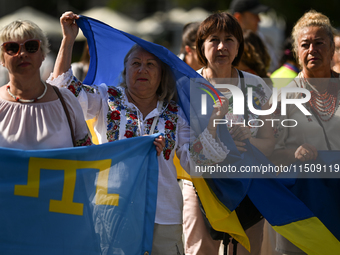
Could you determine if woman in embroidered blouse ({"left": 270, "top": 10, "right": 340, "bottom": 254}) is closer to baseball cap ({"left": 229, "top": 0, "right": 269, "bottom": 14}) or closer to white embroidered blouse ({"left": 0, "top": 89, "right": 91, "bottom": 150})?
white embroidered blouse ({"left": 0, "top": 89, "right": 91, "bottom": 150})

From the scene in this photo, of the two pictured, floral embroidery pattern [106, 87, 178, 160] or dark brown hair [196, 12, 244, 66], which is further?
dark brown hair [196, 12, 244, 66]

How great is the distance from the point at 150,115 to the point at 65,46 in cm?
74

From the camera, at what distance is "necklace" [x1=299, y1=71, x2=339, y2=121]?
361 cm

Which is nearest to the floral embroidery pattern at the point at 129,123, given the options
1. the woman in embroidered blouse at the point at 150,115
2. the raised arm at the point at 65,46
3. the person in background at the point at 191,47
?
the woman in embroidered blouse at the point at 150,115

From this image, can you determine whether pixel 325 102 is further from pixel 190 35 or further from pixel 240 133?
pixel 190 35

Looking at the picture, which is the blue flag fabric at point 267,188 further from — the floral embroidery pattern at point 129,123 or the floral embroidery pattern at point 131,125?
the floral embroidery pattern at point 131,125

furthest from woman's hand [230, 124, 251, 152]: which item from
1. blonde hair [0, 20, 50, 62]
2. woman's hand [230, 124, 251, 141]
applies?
blonde hair [0, 20, 50, 62]

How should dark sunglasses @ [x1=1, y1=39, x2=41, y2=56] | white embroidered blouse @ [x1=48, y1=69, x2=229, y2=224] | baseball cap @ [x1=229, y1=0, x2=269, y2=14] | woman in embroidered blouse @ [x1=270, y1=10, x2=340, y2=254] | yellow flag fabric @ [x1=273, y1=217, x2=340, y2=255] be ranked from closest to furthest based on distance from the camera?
dark sunglasses @ [x1=1, y1=39, x2=41, y2=56] → white embroidered blouse @ [x1=48, y1=69, x2=229, y2=224] → yellow flag fabric @ [x1=273, y1=217, x2=340, y2=255] → woman in embroidered blouse @ [x1=270, y1=10, x2=340, y2=254] → baseball cap @ [x1=229, y1=0, x2=269, y2=14]

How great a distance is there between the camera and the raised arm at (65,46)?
9.95 feet

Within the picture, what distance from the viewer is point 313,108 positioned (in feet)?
11.9

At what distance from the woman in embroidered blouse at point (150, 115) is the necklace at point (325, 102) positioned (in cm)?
85

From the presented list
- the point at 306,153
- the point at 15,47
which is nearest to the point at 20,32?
the point at 15,47

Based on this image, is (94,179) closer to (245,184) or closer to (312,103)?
(245,184)

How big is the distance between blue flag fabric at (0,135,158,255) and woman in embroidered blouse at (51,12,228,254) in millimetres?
159
